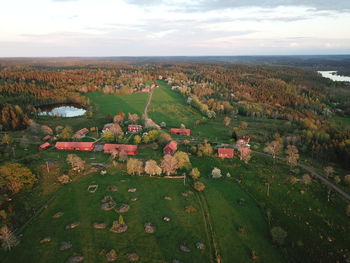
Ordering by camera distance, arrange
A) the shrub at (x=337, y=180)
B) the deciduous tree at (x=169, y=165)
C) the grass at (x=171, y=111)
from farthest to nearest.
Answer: the grass at (x=171, y=111) < the deciduous tree at (x=169, y=165) < the shrub at (x=337, y=180)

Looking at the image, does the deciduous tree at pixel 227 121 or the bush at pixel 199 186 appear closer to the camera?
the bush at pixel 199 186

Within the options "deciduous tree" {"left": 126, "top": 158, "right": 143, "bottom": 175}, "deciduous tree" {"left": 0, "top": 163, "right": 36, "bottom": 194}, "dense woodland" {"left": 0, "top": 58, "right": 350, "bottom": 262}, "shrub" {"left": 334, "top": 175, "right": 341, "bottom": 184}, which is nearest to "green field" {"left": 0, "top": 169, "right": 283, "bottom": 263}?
"dense woodland" {"left": 0, "top": 58, "right": 350, "bottom": 262}

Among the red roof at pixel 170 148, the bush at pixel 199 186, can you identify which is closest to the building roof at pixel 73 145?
the red roof at pixel 170 148

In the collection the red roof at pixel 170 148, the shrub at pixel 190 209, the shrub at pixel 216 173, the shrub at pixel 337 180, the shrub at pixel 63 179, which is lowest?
the shrub at pixel 190 209

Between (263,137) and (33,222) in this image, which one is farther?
(263,137)

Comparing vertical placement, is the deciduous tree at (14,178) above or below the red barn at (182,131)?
above

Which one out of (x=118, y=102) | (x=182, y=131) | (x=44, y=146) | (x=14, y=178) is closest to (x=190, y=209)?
(x=14, y=178)

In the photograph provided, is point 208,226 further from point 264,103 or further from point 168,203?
point 264,103

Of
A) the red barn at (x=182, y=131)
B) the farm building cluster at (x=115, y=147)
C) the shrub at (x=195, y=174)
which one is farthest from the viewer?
the red barn at (x=182, y=131)

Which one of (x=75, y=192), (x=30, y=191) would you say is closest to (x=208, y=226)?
(x=75, y=192)

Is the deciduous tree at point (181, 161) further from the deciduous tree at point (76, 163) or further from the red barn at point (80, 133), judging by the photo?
the red barn at point (80, 133)

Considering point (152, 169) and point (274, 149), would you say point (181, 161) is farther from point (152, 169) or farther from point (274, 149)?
point (274, 149)
